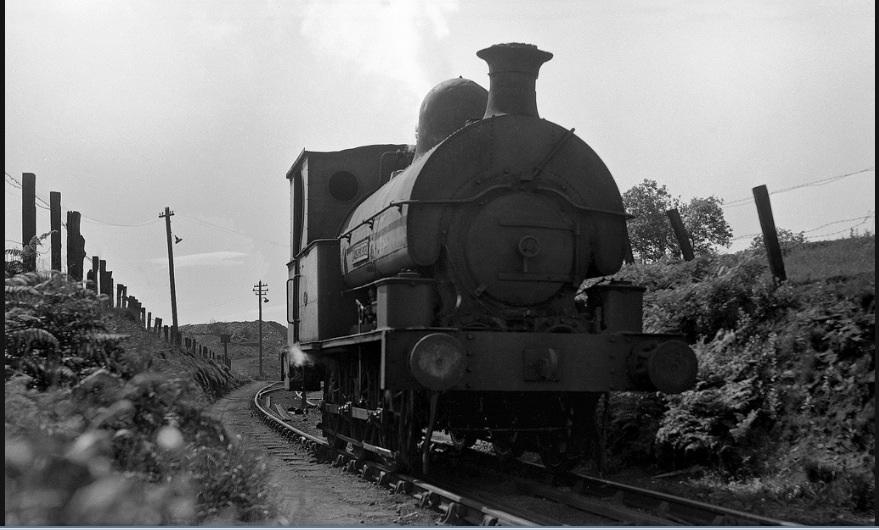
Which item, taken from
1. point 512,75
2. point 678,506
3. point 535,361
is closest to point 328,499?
point 535,361

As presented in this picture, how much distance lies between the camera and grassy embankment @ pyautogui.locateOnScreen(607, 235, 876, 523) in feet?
26.0

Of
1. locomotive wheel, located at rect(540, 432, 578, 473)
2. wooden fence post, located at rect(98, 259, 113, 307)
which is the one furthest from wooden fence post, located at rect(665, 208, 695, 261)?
wooden fence post, located at rect(98, 259, 113, 307)

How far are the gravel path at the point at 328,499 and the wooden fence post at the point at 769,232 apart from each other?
4916mm

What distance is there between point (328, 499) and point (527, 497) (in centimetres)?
180

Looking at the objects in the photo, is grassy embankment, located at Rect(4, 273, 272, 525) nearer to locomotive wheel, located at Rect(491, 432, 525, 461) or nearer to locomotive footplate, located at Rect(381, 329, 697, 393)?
locomotive footplate, located at Rect(381, 329, 697, 393)

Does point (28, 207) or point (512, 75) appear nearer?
point (512, 75)

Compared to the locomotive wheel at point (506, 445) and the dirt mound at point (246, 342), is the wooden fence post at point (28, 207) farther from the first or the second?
the dirt mound at point (246, 342)

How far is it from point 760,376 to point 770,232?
5.72 feet

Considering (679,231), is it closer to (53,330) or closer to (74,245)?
(53,330)

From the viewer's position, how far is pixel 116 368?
316 inches

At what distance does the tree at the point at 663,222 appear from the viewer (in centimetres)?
4019

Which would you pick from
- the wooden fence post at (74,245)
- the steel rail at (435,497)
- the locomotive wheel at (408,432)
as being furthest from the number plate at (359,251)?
the wooden fence post at (74,245)

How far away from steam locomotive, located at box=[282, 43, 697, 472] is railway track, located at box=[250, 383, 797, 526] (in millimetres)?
301

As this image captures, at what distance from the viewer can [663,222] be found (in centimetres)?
4150
